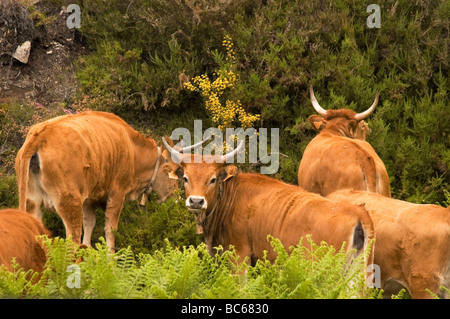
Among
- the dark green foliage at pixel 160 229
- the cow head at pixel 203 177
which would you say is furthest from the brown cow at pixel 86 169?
the cow head at pixel 203 177

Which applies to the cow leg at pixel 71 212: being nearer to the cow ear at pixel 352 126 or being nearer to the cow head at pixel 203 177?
the cow head at pixel 203 177

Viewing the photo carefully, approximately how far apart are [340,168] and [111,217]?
128 inches

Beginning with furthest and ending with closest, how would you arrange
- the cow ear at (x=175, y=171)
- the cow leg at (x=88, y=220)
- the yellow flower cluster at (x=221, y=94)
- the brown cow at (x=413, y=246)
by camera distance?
the yellow flower cluster at (x=221, y=94) → the cow leg at (x=88, y=220) → the cow ear at (x=175, y=171) → the brown cow at (x=413, y=246)

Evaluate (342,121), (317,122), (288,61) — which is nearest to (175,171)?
(317,122)

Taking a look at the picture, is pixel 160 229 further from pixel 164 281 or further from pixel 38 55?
pixel 38 55

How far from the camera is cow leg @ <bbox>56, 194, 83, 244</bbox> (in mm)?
8164

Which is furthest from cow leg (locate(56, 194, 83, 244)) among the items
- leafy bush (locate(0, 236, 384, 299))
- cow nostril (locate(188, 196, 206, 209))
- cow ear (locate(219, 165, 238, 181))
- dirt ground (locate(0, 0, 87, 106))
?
dirt ground (locate(0, 0, 87, 106))

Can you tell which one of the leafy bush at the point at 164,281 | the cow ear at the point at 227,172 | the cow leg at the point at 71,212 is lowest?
the cow leg at the point at 71,212

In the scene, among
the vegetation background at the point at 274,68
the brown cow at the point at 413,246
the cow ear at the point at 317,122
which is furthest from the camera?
the vegetation background at the point at 274,68

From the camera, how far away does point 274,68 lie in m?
12.7

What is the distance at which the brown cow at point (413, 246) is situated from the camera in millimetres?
6414

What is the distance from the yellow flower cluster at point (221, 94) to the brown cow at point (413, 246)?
5142 millimetres
